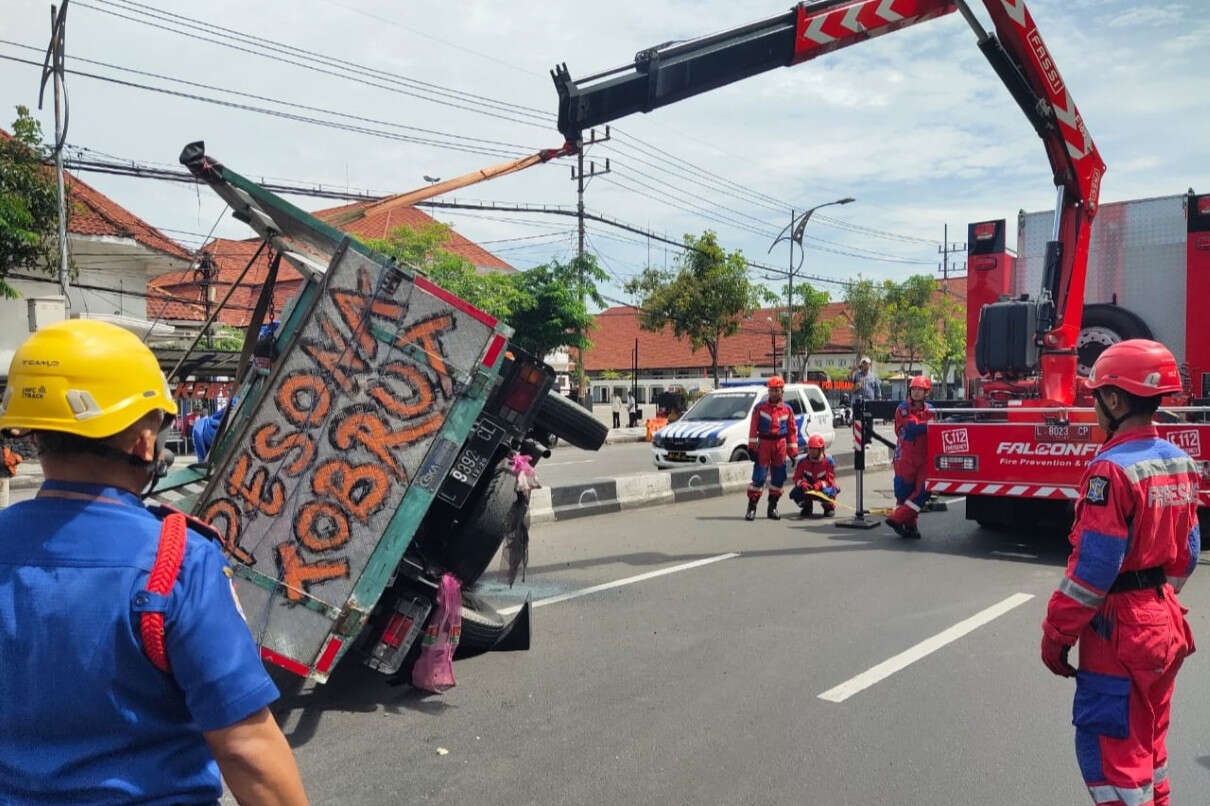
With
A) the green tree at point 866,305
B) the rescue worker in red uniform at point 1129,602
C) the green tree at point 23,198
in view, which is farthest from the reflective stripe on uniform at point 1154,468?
the green tree at point 866,305

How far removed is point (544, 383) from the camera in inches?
183

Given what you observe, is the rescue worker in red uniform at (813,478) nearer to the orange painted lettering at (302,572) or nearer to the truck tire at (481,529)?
the truck tire at (481,529)

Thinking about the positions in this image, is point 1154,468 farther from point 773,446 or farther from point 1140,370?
point 773,446

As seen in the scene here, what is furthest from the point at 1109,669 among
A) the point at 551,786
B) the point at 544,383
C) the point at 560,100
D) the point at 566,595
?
the point at 560,100

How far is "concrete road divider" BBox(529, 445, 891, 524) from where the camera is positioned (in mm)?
10883

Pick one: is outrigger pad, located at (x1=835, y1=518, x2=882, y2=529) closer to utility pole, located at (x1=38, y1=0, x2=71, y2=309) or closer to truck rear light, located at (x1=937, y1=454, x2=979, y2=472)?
truck rear light, located at (x1=937, y1=454, x2=979, y2=472)

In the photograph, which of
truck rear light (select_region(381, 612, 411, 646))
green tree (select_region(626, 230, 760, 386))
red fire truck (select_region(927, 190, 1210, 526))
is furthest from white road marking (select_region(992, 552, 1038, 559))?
green tree (select_region(626, 230, 760, 386))

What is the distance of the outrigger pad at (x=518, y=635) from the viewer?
5523 millimetres

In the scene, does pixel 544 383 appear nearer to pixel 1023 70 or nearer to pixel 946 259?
pixel 1023 70

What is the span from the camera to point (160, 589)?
1.50 metres

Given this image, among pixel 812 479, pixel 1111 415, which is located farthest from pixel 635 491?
pixel 1111 415

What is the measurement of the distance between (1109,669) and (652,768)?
191 centimetres

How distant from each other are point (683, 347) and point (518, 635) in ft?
166

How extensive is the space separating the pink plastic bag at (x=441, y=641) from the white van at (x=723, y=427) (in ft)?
35.3
